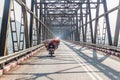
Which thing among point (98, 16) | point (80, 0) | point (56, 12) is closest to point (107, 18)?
point (98, 16)

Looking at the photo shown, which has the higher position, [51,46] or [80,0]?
[80,0]

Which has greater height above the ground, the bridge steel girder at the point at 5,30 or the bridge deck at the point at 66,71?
the bridge steel girder at the point at 5,30

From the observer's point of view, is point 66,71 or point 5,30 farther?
point 5,30

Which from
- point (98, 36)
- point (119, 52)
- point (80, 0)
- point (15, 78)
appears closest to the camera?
point (15, 78)

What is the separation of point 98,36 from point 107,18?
6656 millimetres

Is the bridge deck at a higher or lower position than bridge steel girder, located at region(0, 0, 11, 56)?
lower

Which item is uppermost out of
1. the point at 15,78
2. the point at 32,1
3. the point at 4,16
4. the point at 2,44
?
the point at 32,1

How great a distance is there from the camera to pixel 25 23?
1923 cm

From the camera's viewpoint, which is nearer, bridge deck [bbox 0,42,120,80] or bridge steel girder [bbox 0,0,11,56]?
bridge deck [bbox 0,42,120,80]

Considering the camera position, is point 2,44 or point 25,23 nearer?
point 2,44

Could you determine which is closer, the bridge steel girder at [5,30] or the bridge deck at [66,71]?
the bridge deck at [66,71]

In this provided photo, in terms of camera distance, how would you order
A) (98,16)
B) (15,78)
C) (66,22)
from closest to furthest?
(15,78), (98,16), (66,22)

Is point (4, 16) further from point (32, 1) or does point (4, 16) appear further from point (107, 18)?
point (32, 1)

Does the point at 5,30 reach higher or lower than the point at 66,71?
higher
